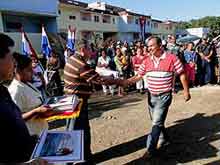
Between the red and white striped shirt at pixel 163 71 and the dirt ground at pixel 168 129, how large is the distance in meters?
1.03

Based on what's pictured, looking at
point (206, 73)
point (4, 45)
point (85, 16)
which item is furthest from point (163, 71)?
point (85, 16)

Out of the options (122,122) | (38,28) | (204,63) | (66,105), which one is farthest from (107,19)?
(66,105)

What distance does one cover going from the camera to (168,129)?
24.1 ft

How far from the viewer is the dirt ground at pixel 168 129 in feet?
18.7

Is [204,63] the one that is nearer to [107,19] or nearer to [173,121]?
[173,121]

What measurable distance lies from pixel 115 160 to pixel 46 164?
362 cm

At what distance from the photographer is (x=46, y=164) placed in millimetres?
2174

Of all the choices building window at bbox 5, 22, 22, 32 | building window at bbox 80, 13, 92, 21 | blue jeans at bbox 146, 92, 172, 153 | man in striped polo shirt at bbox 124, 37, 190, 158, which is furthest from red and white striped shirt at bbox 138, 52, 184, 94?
building window at bbox 80, 13, 92, 21

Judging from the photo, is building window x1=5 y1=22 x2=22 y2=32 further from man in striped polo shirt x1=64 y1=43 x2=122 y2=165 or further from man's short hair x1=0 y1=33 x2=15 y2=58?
man's short hair x1=0 y1=33 x2=15 y2=58

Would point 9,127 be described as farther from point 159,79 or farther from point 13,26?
point 13,26

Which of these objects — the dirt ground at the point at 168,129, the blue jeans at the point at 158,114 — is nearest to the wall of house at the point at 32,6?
the dirt ground at the point at 168,129

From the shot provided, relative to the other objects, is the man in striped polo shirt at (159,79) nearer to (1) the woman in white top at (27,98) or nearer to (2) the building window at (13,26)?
(1) the woman in white top at (27,98)

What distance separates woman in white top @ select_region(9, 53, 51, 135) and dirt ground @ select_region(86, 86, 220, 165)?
95.2 inches

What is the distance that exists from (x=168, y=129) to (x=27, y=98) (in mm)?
4413
